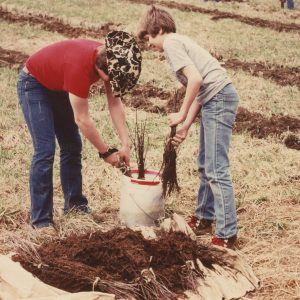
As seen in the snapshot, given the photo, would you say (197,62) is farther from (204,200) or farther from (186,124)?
(204,200)

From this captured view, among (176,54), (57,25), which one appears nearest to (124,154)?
(176,54)

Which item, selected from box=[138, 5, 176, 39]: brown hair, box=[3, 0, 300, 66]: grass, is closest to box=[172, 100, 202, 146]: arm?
box=[138, 5, 176, 39]: brown hair

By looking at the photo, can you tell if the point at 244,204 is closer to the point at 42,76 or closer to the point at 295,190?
the point at 295,190

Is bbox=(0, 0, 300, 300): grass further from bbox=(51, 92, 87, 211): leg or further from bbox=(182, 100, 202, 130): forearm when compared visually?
bbox=(182, 100, 202, 130): forearm

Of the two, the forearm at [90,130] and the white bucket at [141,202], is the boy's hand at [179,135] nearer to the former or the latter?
the white bucket at [141,202]

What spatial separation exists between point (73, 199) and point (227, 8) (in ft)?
47.9

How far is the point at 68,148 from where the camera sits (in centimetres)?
409

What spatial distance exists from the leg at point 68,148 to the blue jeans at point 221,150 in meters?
1.00

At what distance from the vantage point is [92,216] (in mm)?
4176

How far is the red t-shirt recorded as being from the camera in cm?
339

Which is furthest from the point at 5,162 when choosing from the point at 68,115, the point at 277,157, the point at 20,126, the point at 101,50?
the point at 277,157

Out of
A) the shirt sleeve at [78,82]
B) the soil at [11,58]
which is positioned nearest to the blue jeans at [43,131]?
the shirt sleeve at [78,82]

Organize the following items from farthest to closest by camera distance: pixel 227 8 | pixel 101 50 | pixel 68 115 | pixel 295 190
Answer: pixel 227 8 < pixel 295 190 < pixel 68 115 < pixel 101 50

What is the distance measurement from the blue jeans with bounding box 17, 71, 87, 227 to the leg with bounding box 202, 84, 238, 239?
1.04 metres
